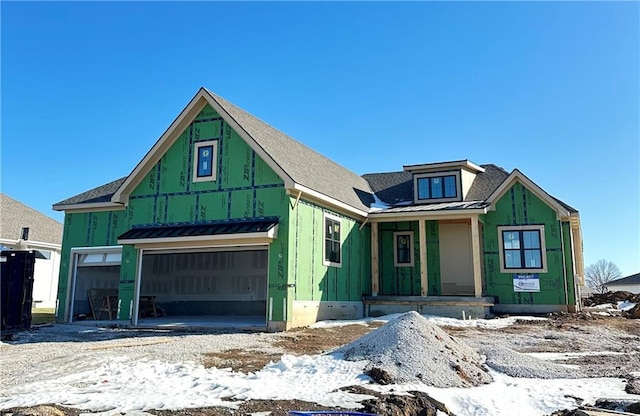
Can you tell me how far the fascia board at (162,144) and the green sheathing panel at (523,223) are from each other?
36.0 ft

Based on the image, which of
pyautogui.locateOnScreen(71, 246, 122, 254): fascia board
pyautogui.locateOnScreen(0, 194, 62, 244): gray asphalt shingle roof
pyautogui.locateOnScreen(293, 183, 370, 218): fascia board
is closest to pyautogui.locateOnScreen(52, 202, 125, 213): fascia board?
pyautogui.locateOnScreen(71, 246, 122, 254): fascia board

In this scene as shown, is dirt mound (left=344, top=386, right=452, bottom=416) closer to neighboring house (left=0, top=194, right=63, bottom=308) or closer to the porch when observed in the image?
the porch

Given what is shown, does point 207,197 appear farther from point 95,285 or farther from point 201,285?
point 201,285

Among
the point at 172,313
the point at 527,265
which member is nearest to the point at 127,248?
the point at 172,313

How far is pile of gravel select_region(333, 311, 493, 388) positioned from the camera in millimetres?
6883

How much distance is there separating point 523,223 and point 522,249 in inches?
37.2

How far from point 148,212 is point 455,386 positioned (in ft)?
41.1

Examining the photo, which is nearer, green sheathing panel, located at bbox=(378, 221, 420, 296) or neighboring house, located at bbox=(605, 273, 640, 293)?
green sheathing panel, located at bbox=(378, 221, 420, 296)

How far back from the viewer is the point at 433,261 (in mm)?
19578

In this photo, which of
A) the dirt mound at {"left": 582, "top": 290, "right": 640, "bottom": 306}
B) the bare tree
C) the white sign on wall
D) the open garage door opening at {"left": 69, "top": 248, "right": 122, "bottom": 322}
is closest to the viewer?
the open garage door opening at {"left": 69, "top": 248, "right": 122, "bottom": 322}

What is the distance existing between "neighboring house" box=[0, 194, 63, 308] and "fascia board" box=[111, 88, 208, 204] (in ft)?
39.7

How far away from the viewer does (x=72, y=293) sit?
17.5 meters

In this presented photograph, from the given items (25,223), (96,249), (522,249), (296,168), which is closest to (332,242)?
(296,168)

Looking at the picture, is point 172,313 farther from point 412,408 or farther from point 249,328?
point 412,408
